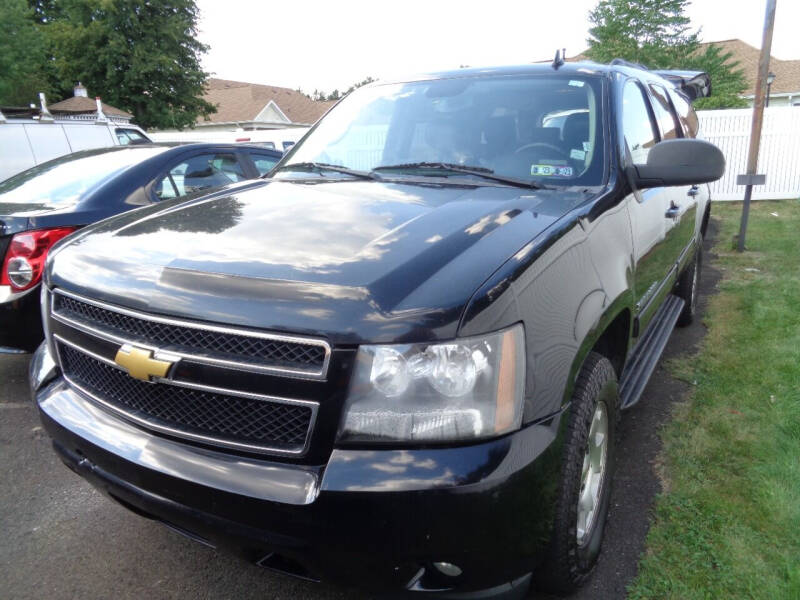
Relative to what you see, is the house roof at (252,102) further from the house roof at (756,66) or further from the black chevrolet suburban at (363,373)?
the black chevrolet suburban at (363,373)

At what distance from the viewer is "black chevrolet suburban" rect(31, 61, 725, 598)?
1541mm

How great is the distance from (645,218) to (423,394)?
1929mm

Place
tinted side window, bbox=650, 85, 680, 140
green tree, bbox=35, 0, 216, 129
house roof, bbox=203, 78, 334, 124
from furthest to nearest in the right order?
house roof, bbox=203, 78, 334, 124 < green tree, bbox=35, 0, 216, 129 < tinted side window, bbox=650, 85, 680, 140

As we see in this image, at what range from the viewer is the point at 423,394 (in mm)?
1554

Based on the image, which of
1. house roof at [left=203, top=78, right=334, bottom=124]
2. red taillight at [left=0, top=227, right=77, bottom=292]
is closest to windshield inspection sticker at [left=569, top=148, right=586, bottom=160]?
red taillight at [left=0, top=227, right=77, bottom=292]

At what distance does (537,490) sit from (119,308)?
4.51 ft

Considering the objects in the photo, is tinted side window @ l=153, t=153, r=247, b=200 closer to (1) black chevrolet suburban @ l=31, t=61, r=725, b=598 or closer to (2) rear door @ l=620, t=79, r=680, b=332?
(1) black chevrolet suburban @ l=31, t=61, r=725, b=598

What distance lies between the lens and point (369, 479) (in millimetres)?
1508

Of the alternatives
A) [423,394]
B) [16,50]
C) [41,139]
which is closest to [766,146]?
[41,139]

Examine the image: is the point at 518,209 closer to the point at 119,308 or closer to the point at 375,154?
the point at 375,154

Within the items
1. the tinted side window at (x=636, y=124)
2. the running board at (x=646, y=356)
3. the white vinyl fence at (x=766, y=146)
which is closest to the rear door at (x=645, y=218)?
the tinted side window at (x=636, y=124)

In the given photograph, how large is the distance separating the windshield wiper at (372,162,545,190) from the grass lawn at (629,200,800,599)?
5.11 feet

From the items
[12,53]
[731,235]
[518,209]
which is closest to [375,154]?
[518,209]

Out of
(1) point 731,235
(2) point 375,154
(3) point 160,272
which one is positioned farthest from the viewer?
(1) point 731,235
